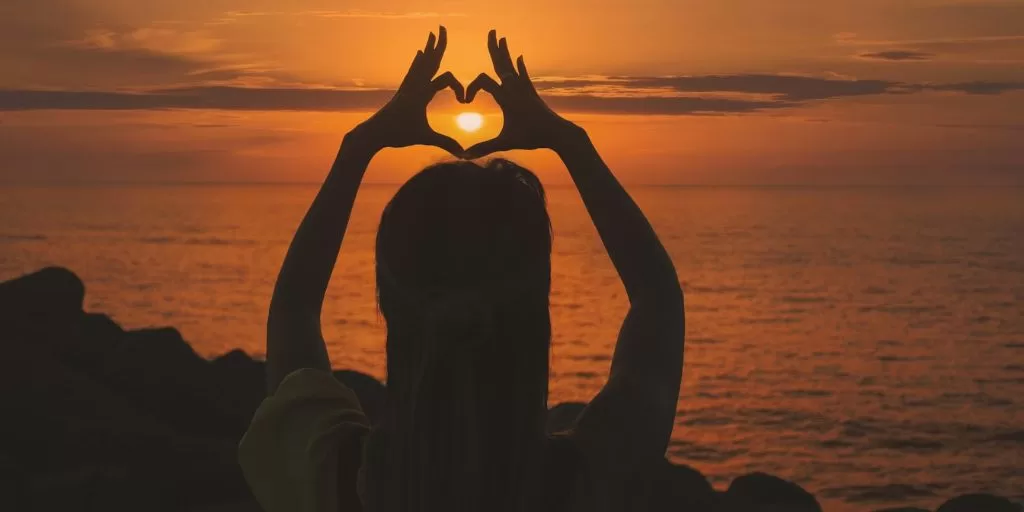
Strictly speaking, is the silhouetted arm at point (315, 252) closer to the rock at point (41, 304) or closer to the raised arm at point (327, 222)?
the raised arm at point (327, 222)

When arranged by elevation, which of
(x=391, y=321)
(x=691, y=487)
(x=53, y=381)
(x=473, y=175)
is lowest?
(x=691, y=487)

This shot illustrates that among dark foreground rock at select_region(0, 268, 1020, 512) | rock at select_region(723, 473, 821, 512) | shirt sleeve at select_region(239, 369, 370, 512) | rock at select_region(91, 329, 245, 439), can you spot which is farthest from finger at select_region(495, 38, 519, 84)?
rock at select_region(91, 329, 245, 439)

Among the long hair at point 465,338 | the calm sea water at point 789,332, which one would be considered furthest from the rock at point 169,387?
the long hair at point 465,338

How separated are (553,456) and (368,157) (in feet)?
2.55

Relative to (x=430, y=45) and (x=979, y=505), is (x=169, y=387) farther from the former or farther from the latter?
(x=430, y=45)

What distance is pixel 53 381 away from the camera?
9.65 m

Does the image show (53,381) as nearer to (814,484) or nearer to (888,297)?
(814,484)

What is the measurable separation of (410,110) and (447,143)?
18 centimetres

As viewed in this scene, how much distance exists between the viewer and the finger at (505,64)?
230 centimetres

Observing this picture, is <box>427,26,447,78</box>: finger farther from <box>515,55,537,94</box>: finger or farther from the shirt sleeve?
the shirt sleeve

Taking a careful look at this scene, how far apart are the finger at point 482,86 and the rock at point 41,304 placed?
33.5 ft

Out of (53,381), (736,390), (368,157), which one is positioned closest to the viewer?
(368,157)

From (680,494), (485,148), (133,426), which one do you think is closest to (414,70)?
(485,148)

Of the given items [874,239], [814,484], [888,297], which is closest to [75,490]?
[814,484]
